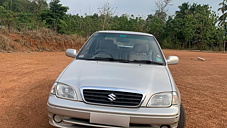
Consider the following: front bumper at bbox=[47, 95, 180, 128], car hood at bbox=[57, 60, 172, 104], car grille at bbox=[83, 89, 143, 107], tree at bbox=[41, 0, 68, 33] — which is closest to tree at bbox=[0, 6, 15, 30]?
tree at bbox=[41, 0, 68, 33]

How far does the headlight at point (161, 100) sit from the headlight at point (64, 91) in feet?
3.08

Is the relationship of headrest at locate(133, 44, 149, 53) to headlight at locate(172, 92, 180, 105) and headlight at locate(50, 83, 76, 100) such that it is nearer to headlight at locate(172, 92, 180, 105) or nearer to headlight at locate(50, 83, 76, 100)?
headlight at locate(172, 92, 180, 105)

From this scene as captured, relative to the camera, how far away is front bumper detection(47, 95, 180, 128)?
2.40 m

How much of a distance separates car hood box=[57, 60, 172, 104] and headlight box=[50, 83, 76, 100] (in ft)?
0.18

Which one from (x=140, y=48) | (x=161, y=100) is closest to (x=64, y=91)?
(x=161, y=100)

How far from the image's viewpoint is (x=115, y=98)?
2504 millimetres

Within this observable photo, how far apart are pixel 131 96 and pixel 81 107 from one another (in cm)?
59

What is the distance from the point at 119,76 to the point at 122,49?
1177 mm

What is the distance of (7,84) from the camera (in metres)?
5.43

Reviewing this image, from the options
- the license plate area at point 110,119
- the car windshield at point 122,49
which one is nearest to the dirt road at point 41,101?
the license plate area at point 110,119

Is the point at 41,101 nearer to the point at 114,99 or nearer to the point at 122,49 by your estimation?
the point at 122,49

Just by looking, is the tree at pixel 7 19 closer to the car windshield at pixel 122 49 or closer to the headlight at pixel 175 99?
the car windshield at pixel 122 49

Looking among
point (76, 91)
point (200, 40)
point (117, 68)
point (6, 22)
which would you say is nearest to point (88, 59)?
point (117, 68)

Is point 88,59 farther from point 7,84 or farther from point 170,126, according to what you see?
point 7,84
